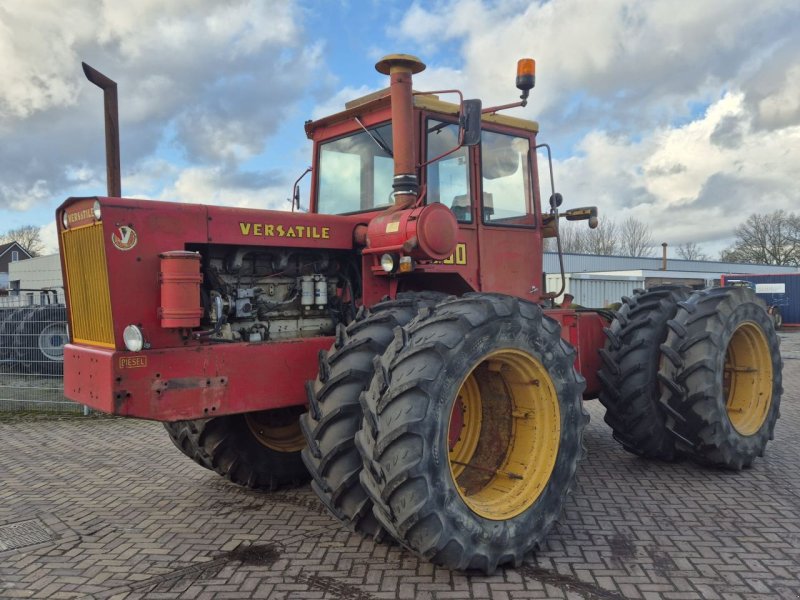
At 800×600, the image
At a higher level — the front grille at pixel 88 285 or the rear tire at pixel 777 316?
the front grille at pixel 88 285

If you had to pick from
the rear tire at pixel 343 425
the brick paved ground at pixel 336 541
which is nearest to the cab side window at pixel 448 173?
the rear tire at pixel 343 425

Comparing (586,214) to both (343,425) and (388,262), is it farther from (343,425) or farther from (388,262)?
(343,425)

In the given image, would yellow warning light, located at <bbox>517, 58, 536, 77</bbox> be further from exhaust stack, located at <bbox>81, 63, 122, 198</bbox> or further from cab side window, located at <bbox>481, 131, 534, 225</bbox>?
exhaust stack, located at <bbox>81, 63, 122, 198</bbox>

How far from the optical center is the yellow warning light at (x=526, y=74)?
4.70 metres

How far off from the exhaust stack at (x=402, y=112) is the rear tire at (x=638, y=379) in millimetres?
2595

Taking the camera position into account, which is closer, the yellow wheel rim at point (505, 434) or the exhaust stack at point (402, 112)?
the yellow wheel rim at point (505, 434)

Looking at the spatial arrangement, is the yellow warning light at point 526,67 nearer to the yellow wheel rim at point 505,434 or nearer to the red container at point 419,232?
the red container at point 419,232

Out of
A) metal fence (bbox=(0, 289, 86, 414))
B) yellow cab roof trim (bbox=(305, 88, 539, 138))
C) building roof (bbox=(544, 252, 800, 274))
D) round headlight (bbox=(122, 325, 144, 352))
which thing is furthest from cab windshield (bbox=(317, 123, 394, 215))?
building roof (bbox=(544, 252, 800, 274))

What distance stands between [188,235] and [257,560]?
6.80 feet

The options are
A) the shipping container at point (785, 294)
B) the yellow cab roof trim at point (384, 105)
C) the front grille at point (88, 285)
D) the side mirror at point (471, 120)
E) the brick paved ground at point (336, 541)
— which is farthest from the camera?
the shipping container at point (785, 294)

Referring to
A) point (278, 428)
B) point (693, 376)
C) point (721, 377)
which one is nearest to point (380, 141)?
point (278, 428)

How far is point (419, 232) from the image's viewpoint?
4.29 m

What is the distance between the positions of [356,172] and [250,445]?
2.42 metres

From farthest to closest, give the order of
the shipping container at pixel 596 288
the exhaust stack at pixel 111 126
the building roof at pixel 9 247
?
→ the building roof at pixel 9 247 → the shipping container at pixel 596 288 → the exhaust stack at pixel 111 126
